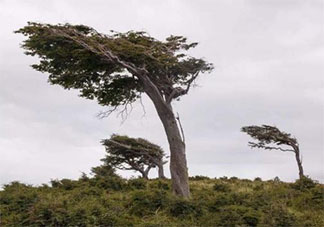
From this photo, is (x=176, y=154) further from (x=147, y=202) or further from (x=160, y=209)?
(x=160, y=209)

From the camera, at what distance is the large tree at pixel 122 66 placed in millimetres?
20688

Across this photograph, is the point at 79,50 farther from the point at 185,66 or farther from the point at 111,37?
the point at 185,66

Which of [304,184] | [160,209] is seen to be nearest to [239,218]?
[160,209]

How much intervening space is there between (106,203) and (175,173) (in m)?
4.28

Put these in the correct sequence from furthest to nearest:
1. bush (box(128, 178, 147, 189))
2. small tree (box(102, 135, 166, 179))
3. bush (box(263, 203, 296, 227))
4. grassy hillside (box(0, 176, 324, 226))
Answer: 1. small tree (box(102, 135, 166, 179))
2. bush (box(128, 178, 147, 189))
3. bush (box(263, 203, 296, 227))
4. grassy hillside (box(0, 176, 324, 226))

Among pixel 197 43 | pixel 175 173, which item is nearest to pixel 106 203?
pixel 175 173

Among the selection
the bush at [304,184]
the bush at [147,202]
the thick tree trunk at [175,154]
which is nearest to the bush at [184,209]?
the bush at [147,202]

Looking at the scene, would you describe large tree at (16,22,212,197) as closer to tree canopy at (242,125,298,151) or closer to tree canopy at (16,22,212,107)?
tree canopy at (16,22,212,107)

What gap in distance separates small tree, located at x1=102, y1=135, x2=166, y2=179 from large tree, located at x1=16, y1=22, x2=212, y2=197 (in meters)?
16.0

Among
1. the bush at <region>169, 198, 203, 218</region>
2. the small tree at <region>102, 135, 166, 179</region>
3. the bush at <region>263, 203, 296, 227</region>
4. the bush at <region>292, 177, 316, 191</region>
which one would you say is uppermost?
the small tree at <region>102, 135, 166, 179</region>

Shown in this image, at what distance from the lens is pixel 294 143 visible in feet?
123

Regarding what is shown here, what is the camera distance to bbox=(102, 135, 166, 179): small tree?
131 ft

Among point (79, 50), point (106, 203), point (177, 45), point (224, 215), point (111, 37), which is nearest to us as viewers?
point (224, 215)

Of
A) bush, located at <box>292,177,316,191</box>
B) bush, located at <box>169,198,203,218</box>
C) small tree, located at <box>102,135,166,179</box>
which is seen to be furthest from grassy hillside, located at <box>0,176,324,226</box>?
small tree, located at <box>102,135,166,179</box>
